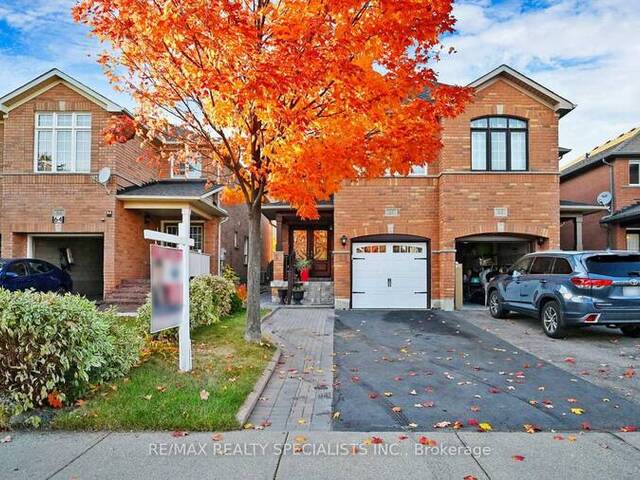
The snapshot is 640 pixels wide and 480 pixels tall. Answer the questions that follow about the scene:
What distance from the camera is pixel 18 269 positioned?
43.0 ft

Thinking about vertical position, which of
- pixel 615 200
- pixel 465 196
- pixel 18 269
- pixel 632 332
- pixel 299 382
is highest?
pixel 615 200

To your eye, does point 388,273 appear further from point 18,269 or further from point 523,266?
point 18,269

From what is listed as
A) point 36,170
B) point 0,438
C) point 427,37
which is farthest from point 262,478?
point 36,170

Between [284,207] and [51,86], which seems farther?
[284,207]

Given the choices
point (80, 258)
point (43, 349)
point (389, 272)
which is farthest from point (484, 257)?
point (80, 258)

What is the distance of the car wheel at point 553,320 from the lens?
8759 millimetres

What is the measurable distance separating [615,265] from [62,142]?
1637cm

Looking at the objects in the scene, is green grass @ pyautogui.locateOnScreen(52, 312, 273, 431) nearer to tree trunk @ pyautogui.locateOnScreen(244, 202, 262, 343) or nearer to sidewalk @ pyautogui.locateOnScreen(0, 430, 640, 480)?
sidewalk @ pyautogui.locateOnScreen(0, 430, 640, 480)

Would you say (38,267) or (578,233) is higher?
(578,233)

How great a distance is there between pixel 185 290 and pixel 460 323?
783 cm

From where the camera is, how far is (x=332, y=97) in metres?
6.68

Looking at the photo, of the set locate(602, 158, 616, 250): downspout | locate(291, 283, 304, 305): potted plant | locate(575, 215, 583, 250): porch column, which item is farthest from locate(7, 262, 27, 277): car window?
locate(602, 158, 616, 250): downspout

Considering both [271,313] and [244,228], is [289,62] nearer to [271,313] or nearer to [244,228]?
[271,313]

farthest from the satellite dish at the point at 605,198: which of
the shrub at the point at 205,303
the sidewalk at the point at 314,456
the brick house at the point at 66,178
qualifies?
the sidewalk at the point at 314,456
